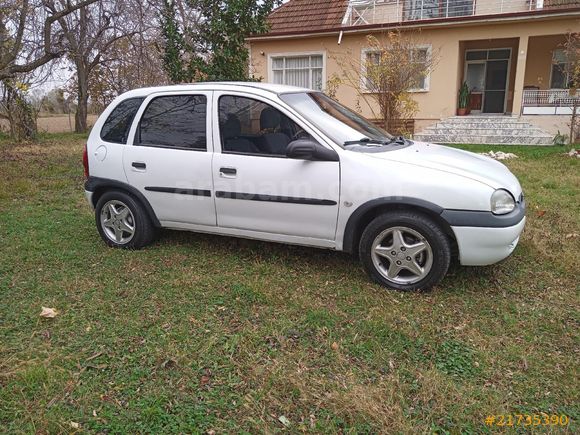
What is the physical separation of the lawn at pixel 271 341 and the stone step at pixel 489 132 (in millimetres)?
10089

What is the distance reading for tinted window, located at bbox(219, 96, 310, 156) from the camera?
4.02m

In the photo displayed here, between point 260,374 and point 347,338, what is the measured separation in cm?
69

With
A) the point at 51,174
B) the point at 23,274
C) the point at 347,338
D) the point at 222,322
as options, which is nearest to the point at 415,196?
the point at 347,338

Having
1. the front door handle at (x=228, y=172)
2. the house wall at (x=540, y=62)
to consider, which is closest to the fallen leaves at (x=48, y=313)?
the front door handle at (x=228, y=172)

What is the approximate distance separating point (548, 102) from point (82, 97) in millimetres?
18446

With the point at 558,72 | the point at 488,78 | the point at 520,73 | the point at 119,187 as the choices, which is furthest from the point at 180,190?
the point at 558,72

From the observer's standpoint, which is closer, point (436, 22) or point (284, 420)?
point (284, 420)

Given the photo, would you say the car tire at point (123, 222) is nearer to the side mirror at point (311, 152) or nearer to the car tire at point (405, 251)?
the side mirror at point (311, 152)

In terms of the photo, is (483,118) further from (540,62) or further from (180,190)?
(180,190)

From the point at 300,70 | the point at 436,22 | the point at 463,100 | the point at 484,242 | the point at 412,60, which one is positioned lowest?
the point at 484,242

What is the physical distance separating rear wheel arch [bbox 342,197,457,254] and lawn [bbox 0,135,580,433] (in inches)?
15.7

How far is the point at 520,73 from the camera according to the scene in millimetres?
14258

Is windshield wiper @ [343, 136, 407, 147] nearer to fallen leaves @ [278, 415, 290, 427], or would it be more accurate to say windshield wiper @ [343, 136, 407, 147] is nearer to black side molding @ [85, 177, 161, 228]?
black side molding @ [85, 177, 161, 228]

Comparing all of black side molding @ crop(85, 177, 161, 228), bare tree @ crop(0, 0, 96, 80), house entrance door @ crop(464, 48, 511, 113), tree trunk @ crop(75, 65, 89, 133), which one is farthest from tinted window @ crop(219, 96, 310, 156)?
tree trunk @ crop(75, 65, 89, 133)
